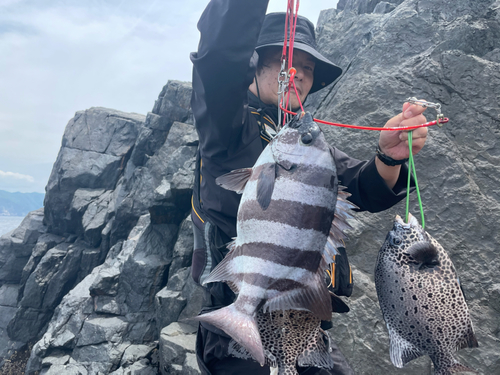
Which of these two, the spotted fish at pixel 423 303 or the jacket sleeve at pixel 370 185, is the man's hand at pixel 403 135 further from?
the spotted fish at pixel 423 303

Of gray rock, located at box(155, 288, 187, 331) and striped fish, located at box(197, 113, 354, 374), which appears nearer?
striped fish, located at box(197, 113, 354, 374)

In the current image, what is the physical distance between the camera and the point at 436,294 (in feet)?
4.40

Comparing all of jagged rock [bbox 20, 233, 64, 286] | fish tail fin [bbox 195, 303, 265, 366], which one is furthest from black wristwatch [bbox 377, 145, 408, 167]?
jagged rock [bbox 20, 233, 64, 286]

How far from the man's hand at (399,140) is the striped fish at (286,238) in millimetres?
416

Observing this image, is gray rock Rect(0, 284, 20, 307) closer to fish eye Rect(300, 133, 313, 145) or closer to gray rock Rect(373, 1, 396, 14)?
fish eye Rect(300, 133, 313, 145)

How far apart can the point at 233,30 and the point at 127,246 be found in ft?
38.3

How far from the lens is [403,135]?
1349 mm

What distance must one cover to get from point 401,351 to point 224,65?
1.67 metres

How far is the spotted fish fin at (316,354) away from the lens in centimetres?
136

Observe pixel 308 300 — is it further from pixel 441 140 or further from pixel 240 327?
pixel 441 140

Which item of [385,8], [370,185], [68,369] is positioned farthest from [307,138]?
[68,369]

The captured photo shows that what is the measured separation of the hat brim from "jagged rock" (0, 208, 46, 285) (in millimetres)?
20681

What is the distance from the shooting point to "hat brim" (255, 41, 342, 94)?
2064 mm

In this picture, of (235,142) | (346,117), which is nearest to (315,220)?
(235,142)
